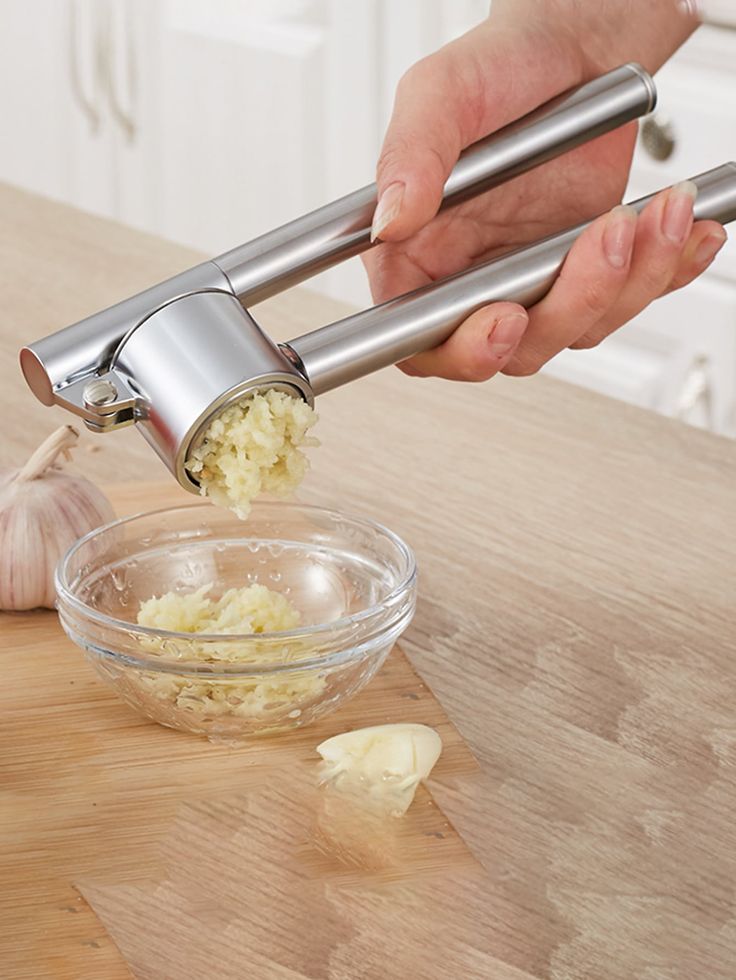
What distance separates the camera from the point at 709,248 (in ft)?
3.05

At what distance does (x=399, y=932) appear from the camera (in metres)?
0.66

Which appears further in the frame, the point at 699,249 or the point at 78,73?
the point at 78,73

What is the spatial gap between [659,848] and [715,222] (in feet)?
1.34

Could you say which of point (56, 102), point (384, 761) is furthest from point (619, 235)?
point (56, 102)

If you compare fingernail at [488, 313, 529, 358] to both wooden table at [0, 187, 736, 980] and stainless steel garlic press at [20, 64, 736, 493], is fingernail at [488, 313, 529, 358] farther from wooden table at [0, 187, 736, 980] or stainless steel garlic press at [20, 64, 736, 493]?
wooden table at [0, 187, 736, 980]

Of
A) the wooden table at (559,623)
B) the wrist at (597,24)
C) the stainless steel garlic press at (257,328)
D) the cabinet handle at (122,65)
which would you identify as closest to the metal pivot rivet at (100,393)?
the stainless steel garlic press at (257,328)

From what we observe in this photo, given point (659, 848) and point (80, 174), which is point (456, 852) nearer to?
point (659, 848)

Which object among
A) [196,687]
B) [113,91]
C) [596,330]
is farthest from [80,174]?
[196,687]

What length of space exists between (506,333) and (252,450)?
19cm

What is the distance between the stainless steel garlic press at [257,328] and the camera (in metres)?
0.75

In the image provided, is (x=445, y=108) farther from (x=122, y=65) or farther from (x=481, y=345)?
(x=122, y=65)

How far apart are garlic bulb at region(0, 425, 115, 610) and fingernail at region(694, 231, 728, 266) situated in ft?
1.43

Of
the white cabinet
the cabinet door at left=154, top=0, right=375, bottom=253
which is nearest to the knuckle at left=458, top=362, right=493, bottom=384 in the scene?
the white cabinet

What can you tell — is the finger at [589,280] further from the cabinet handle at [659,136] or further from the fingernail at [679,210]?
the cabinet handle at [659,136]
